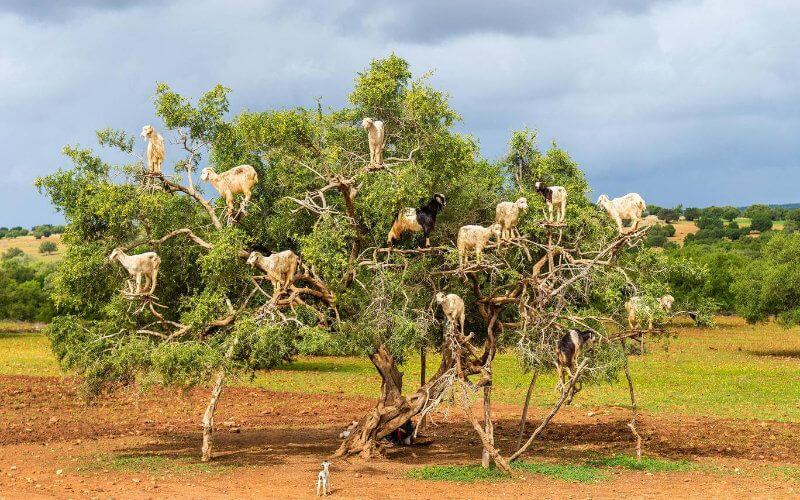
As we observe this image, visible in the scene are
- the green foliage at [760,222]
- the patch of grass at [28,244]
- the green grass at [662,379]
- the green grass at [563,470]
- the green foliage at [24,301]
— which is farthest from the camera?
the green foliage at [760,222]

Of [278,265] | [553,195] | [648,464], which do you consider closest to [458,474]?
[648,464]

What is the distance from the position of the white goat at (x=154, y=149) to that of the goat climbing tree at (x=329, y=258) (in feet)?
0.64

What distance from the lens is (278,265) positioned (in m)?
15.6

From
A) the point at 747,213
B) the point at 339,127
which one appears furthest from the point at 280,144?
the point at 747,213

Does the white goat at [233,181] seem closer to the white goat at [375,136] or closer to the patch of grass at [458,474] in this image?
the white goat at [375,136]

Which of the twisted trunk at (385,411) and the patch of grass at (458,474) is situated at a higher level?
the twisted trunk at (385,411)

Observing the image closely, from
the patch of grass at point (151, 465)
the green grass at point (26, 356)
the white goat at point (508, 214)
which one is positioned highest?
the white goat at point (508, 214)

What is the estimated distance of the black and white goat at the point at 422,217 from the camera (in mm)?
15727

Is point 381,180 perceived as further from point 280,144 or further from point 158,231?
point 158,231

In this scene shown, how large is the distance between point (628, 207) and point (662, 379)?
71.3 feet

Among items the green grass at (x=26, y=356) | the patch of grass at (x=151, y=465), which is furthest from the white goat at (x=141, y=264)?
the green grass at (x=26, y=356)

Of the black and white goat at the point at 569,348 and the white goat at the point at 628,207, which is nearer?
the white goat at the point at 628,207

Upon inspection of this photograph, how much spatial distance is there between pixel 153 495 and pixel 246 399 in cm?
1375

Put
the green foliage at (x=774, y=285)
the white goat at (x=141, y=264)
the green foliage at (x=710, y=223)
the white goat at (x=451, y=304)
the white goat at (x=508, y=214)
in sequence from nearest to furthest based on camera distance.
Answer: the white goat at (x=508, y=214) → the white goat at (x=451, y=304) → the white goat at (x=141, y=264) → the green foliage at (x=774, y=285) → the green foliage at (x=710, y=223)
